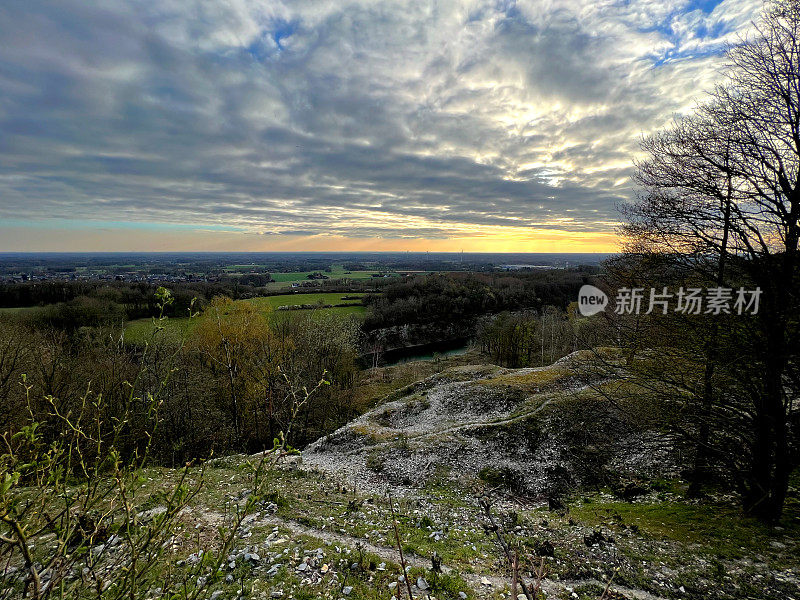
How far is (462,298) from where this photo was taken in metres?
86.3

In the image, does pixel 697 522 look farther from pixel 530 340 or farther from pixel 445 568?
pixel 530 340

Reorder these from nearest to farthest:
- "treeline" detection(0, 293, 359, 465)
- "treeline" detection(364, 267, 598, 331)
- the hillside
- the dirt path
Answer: the hillside → the dirt path → "treeline" detection(0, 293, 359, 465) → "treeline" detection(364, 267, 598, 331)

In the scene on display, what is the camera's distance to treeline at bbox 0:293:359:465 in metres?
16.4

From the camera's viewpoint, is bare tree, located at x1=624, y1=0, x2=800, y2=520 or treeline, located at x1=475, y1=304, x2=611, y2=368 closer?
bare tree, located at x1=624, y1=0, x2=800, y2=520

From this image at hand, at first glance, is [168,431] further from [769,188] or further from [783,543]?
[769,188]

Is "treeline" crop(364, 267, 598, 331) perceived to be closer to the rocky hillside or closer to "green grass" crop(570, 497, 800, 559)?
the rocky hillside

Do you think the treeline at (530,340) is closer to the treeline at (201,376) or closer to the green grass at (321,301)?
the treeline at (201,376)

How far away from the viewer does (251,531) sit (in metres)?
9.41

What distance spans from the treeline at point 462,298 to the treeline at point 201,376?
143 ft

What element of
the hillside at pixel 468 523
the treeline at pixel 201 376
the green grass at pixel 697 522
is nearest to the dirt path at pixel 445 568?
the hillside at pixel 468 523

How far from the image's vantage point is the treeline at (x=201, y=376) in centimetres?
1641

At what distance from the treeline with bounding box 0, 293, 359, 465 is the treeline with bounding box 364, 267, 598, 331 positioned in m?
43.5

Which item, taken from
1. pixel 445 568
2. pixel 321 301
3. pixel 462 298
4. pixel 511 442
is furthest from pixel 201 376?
pixel 462 298

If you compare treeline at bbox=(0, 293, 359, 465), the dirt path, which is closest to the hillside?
the dirt path
